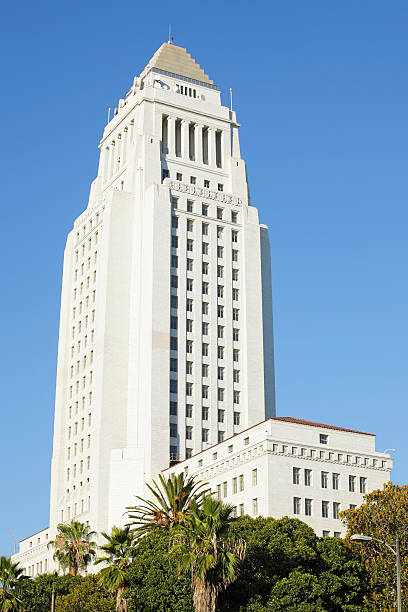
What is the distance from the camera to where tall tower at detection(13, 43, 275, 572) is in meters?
90.3

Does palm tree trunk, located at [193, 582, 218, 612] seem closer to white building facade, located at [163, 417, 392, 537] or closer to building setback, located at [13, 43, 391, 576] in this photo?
white building facade, located at [163, 417, 392, 537]

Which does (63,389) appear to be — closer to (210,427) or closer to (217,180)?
(210,427)

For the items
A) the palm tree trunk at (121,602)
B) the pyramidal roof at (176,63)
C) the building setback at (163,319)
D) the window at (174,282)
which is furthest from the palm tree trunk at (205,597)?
the pyramidal roof at (176,63)

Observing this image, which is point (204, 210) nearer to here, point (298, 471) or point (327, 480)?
point (298, 471)

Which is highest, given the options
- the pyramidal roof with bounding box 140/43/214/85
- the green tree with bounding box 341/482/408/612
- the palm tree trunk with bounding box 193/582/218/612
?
the pyramidal roof with bounding box 140/43/214/85

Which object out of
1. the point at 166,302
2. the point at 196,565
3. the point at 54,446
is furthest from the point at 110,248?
the point at 196,565

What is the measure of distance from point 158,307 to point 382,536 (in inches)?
1517

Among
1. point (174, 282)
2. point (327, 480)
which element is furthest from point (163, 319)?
point (327, 480)

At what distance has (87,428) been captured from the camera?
95938mm

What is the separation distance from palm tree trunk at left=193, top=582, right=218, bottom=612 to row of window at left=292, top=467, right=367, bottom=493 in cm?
2242

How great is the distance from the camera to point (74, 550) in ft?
260

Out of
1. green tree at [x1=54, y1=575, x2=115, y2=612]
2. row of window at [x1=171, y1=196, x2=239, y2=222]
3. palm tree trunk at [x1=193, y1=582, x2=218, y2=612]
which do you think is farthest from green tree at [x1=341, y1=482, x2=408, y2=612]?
row of window at [x1=171, y1=196, x2=239, y2=222]

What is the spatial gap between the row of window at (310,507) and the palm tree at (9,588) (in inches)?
885

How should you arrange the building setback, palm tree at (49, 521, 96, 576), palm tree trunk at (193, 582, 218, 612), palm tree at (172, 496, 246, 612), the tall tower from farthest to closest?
the tall tower → the building setback → palm tree at (49, 521, 96, 576) → palm tree trunk at (193, 582, 218, 612) → palm tree at (172, 496, 246, 612)
